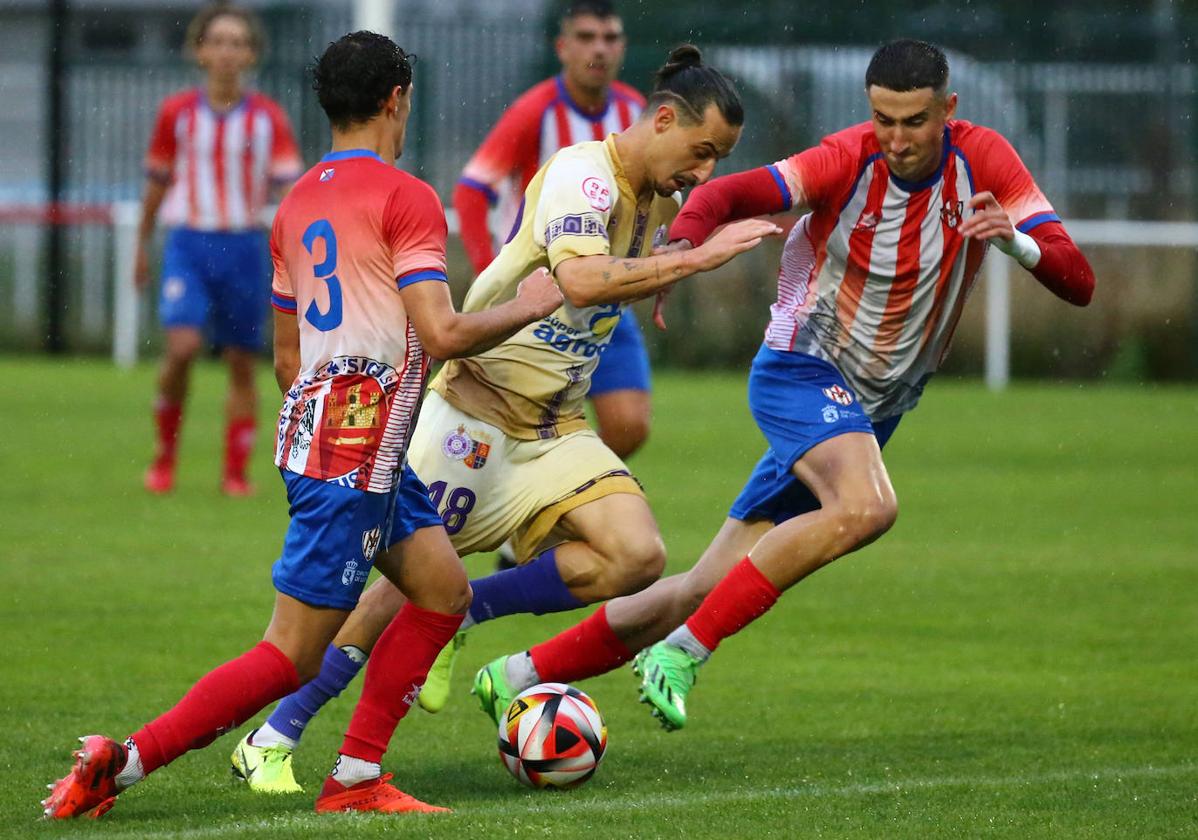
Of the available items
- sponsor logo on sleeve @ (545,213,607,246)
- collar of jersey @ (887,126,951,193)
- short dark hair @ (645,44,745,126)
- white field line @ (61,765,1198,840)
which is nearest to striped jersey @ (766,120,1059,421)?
collar of jersey @ (887,126,951,193)

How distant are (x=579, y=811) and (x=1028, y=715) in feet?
6.78

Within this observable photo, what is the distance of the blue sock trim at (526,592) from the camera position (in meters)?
6.02

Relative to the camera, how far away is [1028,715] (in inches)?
256

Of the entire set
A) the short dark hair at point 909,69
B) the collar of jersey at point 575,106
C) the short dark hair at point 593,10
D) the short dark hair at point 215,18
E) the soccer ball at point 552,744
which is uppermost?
the short dark hair at point 215,18

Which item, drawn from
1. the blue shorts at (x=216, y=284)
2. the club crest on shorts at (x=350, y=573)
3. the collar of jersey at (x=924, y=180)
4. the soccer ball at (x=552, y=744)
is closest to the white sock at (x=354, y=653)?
the soccer ball at (x=552, y=744)

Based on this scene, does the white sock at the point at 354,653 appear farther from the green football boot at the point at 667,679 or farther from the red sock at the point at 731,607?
the red sock at the point at 731,607

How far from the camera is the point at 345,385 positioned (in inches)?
193

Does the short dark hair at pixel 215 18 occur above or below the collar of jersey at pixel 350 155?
above

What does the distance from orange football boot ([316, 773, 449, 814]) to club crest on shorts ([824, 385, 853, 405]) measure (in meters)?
1.95

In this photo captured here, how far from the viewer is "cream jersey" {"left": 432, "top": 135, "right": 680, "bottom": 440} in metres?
5.66

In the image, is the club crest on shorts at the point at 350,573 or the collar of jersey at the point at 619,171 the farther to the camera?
the collar of jersey at the point at 619,171

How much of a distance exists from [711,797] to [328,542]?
1229 millimetres

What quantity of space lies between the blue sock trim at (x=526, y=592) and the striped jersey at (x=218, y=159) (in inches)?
246

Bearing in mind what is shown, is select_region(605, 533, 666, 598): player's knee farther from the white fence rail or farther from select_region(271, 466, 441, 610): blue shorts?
the white fence rail
